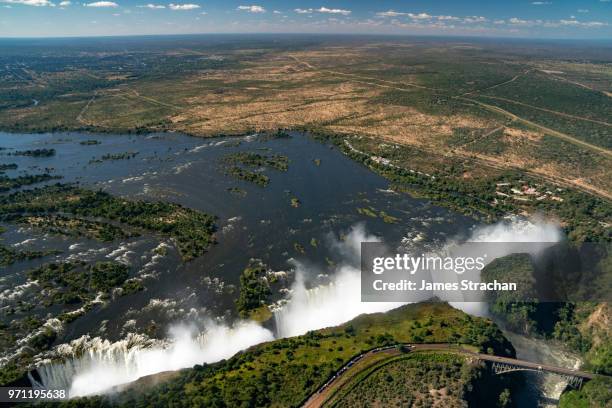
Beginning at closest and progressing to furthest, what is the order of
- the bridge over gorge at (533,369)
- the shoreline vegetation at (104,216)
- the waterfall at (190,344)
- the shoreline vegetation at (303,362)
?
the shoreline vegetation at (303,362)
the bridge over gorge at (533,369)
the waterfall at (190,344)
the shoreline vegetation at (104,216)

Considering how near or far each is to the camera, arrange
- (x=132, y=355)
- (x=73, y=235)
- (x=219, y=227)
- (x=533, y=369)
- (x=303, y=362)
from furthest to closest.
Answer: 1. (x=219, y=227)
2. (x=73, y=235)
3. (x=132, y=355)
4. (x=303, y=362)
5. (x=533, y=369)

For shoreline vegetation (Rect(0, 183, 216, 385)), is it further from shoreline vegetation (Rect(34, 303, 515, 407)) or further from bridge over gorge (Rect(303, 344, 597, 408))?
bridge over gorge (Rect(303, 344, 597, 408))

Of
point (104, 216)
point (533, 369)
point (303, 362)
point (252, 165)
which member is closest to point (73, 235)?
point (104, 216)

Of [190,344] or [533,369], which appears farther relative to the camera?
[190,344]

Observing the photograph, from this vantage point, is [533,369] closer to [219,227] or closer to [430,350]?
[430,350]

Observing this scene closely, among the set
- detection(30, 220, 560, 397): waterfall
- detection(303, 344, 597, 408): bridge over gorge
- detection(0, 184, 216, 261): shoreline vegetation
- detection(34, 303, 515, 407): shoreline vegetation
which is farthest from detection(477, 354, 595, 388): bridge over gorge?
detection(0, 184, 216, 261): shoreline vegetation

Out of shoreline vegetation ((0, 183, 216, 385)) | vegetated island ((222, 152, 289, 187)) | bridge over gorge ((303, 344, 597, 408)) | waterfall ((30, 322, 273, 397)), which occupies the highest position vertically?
vegetated island ((222, 152, 289, 187))

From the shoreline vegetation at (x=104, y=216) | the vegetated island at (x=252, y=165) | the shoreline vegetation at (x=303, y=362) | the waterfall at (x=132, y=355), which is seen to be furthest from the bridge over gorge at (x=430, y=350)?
the vegetated island at (x=252, y=165)

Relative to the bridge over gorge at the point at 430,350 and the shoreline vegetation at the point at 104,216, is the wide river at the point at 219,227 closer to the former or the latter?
the shoreline vegetation at the point at 104,216

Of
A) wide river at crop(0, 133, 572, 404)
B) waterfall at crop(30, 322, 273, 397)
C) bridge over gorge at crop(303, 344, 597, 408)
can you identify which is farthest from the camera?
wide river at crop(0, 133, 572, 404)

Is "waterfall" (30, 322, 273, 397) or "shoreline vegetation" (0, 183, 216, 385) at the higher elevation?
"shoreline vegetation" (0, 183, 216, 385)
